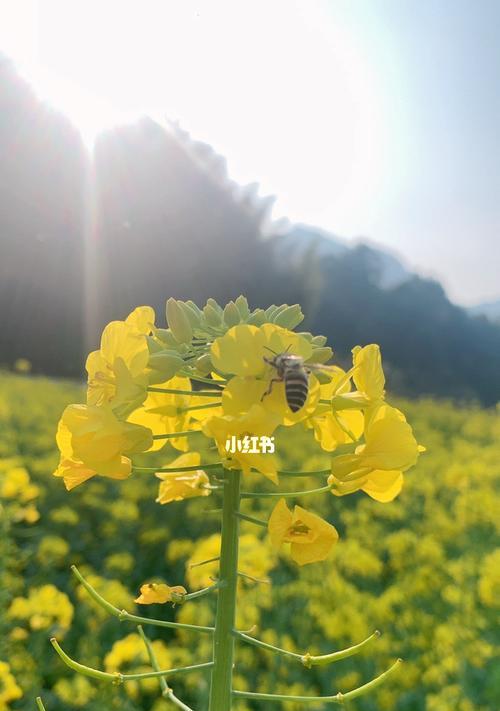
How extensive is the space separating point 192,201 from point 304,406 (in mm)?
22888

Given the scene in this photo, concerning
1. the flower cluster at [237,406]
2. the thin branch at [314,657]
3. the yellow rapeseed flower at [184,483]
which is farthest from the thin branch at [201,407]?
the thin branch at [314,657]

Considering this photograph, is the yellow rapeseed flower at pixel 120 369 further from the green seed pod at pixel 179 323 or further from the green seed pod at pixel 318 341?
the green seed pod at pixel 318 341

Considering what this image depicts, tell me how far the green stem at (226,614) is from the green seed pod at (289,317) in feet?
0.98

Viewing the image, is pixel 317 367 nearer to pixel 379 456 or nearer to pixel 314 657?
pixel 379 456

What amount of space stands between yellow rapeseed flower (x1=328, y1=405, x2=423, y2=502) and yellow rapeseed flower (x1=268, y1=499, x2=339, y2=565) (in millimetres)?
101

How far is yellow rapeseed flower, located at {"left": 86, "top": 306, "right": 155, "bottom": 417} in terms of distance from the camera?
3.61 ft

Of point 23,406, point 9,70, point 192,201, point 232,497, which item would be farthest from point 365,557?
point 9,70

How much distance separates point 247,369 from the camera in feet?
3.32

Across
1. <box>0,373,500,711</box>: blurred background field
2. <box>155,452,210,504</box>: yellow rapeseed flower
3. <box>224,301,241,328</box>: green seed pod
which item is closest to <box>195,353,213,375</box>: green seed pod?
<box>224,301,241,328</box>: green seed pod

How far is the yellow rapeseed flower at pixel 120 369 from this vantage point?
1101 mm

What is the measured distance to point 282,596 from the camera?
3.43 metres

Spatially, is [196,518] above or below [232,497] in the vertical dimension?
below

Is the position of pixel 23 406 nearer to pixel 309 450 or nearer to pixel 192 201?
pixel 309 450

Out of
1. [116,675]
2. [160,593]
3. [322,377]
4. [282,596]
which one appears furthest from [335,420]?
[282,596]
